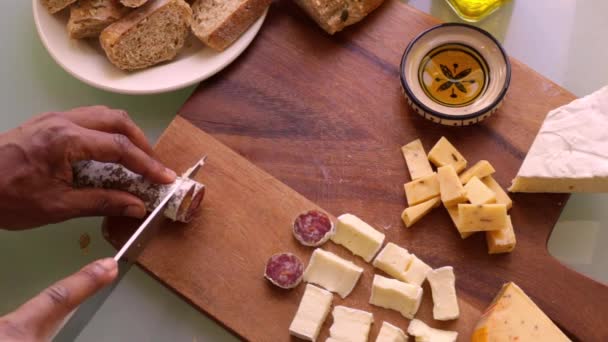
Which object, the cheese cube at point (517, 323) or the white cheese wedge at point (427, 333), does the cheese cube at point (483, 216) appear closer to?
the cheese cube at point (517, 323)

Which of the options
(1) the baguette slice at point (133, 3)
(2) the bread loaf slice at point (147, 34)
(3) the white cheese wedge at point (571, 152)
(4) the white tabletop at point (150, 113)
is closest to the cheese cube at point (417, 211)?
(3) the white cheese wedge at point (571, 152)

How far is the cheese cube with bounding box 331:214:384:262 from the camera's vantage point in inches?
64.9

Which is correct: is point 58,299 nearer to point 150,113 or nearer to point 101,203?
point 101,203

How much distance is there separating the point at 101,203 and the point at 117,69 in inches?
18.6

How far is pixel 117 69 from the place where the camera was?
1871 mm

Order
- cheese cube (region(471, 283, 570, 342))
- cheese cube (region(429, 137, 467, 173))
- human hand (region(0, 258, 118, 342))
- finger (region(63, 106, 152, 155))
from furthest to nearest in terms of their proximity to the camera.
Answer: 1. cheese cube (region(429, 137, 467, 173))
2. finger (region(63, 106, 152, 155))
3. cheese cube (region(471, 283, 570, 342))
4. human hand (region(0, 258, 118, 342))

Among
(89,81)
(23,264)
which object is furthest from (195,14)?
(23,264)

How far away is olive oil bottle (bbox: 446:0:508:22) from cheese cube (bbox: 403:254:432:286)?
85 cm

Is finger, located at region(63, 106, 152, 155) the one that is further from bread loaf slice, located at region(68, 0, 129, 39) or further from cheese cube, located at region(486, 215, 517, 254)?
cheese cube, located at region(486, 215, 517, 254)

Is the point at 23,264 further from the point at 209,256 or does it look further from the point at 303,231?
the point at 303,231

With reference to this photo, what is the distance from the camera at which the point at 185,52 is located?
194 cm

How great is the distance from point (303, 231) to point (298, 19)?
0.69 meters

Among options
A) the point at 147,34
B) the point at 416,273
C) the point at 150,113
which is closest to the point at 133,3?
the point at 147,34

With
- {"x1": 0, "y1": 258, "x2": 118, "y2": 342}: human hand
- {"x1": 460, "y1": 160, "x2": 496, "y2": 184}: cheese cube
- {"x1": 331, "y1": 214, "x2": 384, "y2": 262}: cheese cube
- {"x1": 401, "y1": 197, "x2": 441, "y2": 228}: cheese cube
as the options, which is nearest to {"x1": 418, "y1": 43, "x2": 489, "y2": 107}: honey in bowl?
{"x1": 460, "y1": 160, "x2": 496, "y2": 184}: cheese cube
